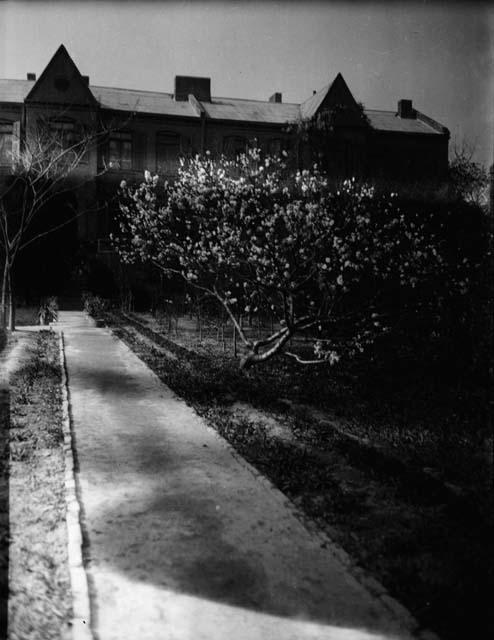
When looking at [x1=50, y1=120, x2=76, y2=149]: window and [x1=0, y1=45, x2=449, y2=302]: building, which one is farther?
[x1=0, y1=45, x2=449, y2=302]: building

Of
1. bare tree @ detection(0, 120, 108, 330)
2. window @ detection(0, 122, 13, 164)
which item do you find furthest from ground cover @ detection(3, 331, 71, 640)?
window @ detection(0, 122, 13, 164)

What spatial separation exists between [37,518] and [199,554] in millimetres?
1974

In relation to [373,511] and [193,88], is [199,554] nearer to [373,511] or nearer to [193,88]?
[373,511]

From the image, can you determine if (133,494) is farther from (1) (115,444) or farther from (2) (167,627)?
(2) (167,627)

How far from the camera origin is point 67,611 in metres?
4.61

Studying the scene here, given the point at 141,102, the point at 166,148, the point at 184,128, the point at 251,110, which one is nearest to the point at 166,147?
the point at 166,148

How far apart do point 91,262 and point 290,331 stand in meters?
20.4

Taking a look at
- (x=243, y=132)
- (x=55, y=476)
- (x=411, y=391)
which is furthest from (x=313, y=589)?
(x=243, y=132)

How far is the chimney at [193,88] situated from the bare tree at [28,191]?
9209 millimetres

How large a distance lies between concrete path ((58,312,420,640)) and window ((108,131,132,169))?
32.5 metres

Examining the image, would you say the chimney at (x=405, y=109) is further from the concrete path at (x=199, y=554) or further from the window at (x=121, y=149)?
the concrete path at (x=199, y=554)

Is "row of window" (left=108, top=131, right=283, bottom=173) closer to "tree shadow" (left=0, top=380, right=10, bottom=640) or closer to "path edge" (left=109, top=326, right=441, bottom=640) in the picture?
"tree shadow" (left=0, top=380, right=10, bottom=640)

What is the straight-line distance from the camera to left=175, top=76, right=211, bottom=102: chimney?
42.3 metres

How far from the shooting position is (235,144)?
40688 mm
